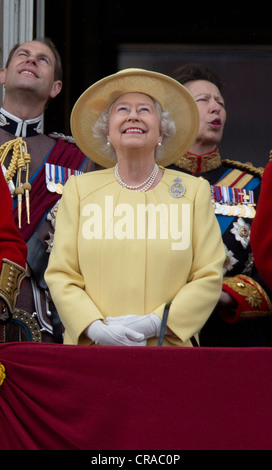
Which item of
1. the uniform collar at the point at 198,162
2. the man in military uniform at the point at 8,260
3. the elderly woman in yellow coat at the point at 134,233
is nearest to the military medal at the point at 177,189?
the elderly woman in yellow coat at the point at 134,233

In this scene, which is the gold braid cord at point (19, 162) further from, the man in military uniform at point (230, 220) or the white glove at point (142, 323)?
the white glove at point (142, 323)

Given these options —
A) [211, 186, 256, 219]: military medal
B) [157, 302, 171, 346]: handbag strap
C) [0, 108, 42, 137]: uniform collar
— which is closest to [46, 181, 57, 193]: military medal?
[0, 108, 42, 137]: uniform collar

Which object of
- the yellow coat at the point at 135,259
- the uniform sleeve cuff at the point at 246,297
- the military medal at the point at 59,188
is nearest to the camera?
the yellow coat at the point at 135,259

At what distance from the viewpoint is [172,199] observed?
392 cm

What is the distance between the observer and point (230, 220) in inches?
183

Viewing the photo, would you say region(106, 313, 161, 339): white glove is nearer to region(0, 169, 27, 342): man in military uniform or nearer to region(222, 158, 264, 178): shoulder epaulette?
region(0, 169, 27, 342): man in military uniform

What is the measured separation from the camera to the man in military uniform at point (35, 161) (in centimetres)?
445

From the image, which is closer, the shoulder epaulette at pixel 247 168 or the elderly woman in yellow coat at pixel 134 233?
the elderly woman in yellow coat at pixel 134 233

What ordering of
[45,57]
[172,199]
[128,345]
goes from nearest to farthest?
[128,345]
[172,199]
[45,57]

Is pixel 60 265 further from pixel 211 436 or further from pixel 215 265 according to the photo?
pixel 211 436

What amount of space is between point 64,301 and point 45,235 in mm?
818

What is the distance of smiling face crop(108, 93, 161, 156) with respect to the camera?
3.93 m

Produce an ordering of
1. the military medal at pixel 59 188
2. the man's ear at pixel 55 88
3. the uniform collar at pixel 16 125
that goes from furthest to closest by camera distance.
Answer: the man's ear at pixel 55 88
the uniform collar at pixel 16 125
the military medal at pixel 59 188
